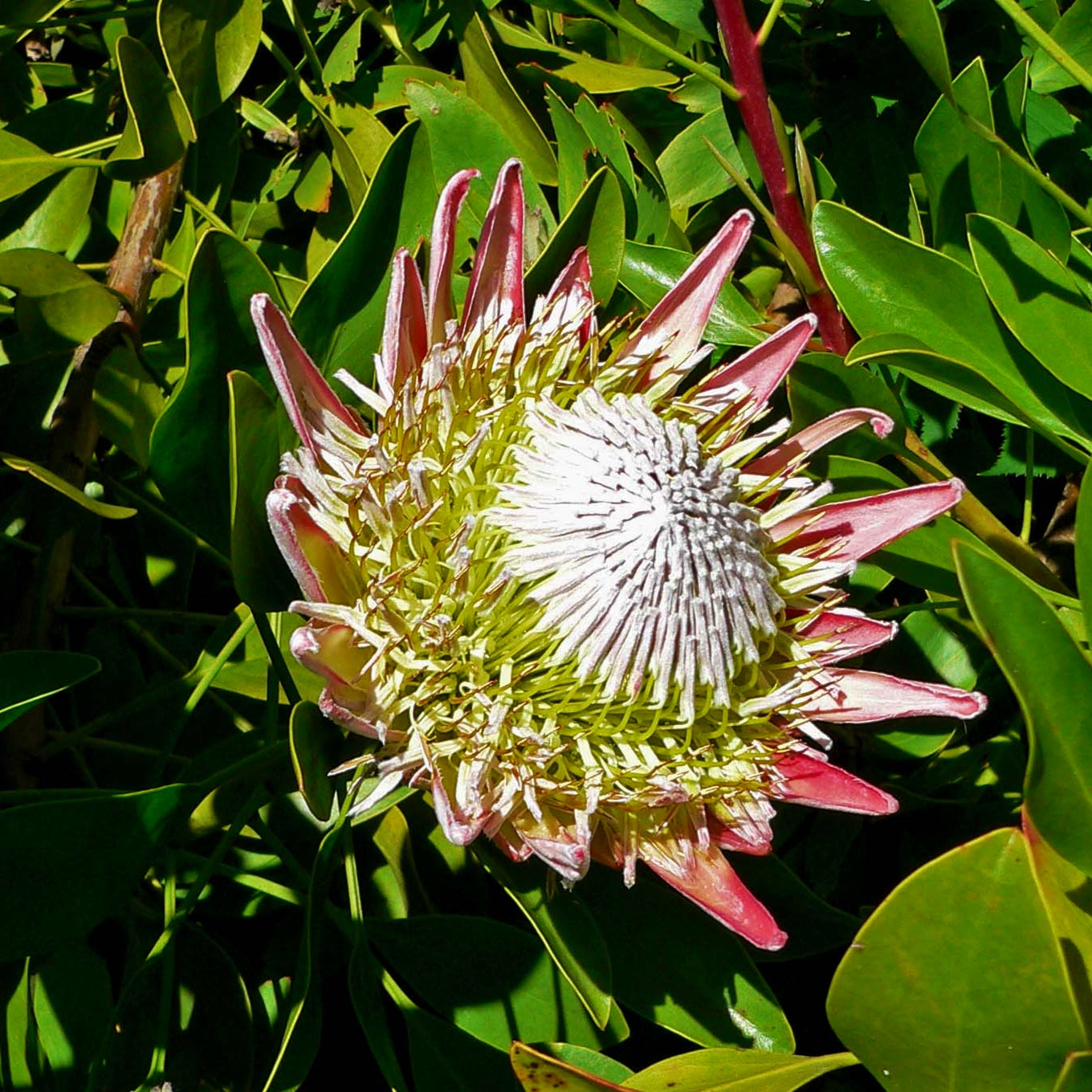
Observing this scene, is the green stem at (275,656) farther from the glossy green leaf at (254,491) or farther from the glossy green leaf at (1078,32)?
the glossy green leaf at (1078,32)

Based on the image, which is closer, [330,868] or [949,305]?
[330,868]

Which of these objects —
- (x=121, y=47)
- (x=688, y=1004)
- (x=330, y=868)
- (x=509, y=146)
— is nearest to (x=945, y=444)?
(x=509, y=146)

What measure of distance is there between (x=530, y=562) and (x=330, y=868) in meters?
0.39

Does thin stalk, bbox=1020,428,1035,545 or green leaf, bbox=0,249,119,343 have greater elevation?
thin stalk, bbox=1020,428,1035,545

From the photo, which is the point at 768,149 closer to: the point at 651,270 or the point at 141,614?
the point at 651,270

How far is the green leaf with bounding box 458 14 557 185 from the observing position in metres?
1.72

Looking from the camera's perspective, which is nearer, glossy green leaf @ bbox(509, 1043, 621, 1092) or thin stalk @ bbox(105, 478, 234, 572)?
glossy green leaf @ bbox(509, 1043, 621, 1092)

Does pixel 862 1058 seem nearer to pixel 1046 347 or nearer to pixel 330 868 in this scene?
pixel 330 868

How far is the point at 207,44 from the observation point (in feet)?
5.23

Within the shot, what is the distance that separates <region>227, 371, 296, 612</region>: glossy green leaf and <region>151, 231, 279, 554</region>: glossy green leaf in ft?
0.07

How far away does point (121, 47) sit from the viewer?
1418 millimetres

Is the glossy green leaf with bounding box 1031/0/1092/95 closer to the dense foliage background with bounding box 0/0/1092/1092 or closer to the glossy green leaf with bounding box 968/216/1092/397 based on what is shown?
the dense foliage background with bounding box 0/0/1092/1092

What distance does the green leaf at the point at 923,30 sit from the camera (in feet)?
4.40

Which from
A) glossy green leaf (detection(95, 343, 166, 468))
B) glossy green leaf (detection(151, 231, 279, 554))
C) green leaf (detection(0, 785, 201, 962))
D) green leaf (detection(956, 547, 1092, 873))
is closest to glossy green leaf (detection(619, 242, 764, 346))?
glossy green leaf (detection(151, 231, 279, 554))
